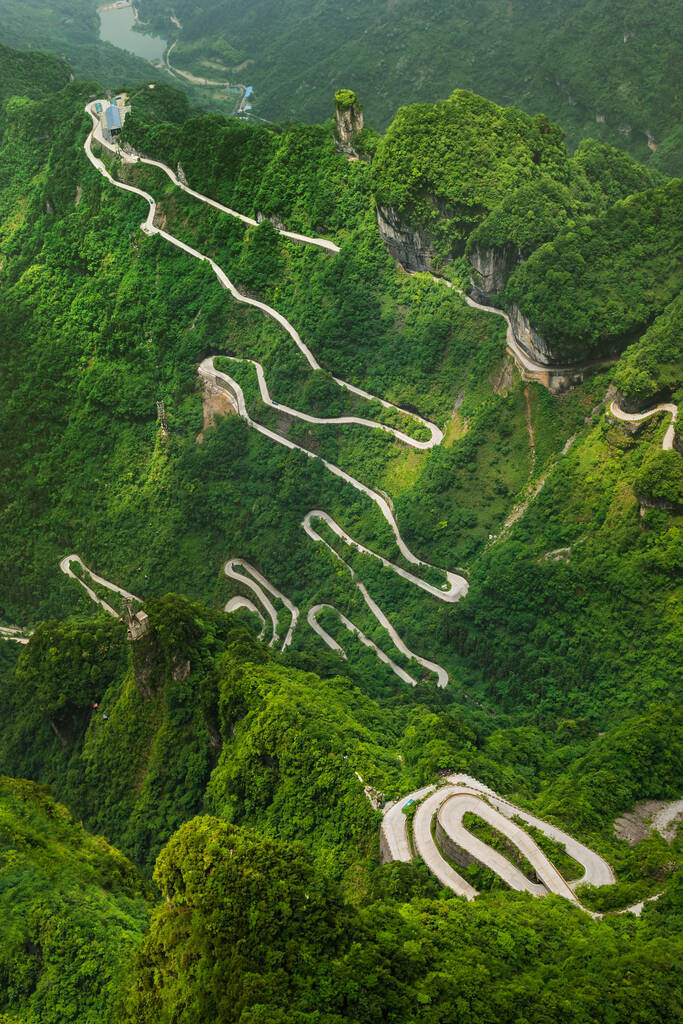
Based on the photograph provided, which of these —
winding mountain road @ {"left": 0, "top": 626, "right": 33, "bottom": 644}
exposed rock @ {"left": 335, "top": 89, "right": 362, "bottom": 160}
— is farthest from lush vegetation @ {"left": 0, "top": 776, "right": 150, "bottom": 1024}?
exposed rock @ {"left": 335, "top": 89, "right": 362, "bottom": 160}

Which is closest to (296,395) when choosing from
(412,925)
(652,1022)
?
(412,925)

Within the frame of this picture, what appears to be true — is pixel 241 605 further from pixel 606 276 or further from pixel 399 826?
pixel 399 826

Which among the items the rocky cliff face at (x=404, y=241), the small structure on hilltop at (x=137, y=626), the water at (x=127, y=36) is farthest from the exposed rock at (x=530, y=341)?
the water at (x=127, y=36)

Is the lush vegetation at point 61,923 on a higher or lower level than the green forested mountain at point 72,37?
higher

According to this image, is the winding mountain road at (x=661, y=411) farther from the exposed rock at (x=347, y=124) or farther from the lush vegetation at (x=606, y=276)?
the exposed rock at (x=347, y=124)

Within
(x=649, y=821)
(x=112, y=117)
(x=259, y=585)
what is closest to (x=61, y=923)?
(x=649, y=821)

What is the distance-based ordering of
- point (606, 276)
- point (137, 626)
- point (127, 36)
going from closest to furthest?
point (137, 626) → point (606, 276) → point (127, 36)

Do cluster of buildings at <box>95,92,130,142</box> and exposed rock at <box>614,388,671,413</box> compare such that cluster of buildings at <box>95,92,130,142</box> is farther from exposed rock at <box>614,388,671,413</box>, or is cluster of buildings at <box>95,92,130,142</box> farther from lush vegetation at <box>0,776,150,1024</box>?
lush vegetation at <box>0,776,150,1024</box>
